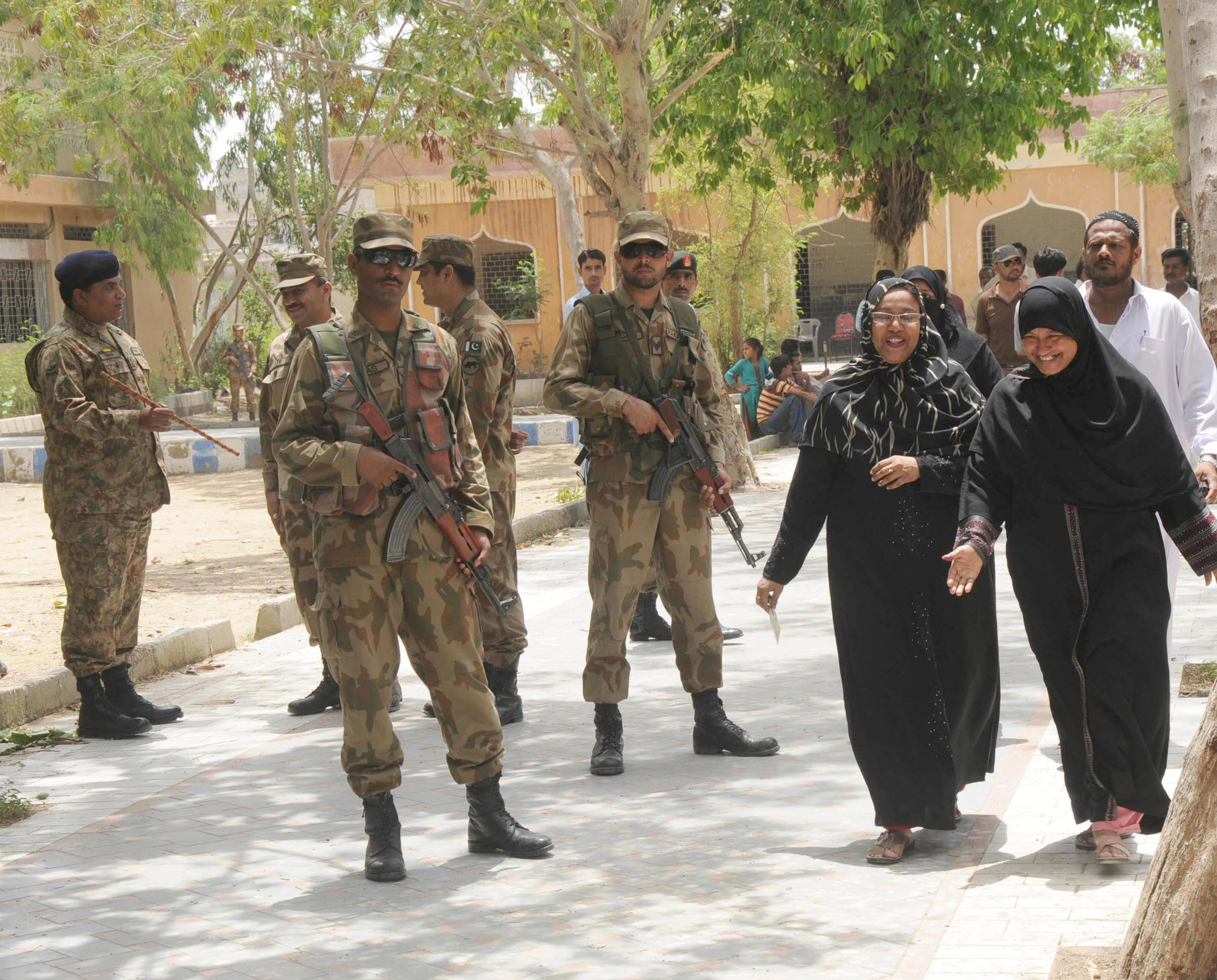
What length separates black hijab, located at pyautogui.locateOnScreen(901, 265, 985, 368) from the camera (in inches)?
195

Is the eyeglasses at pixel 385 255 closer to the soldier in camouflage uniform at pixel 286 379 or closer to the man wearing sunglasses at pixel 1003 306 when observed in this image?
the soldier in camouflage uniform at pixel 286 379

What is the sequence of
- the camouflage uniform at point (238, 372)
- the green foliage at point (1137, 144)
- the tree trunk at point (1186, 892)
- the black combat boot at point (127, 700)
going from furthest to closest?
the camouflage uniform at point (238, 372), the green foliage at point (1137, 144), the black combat boot at point (127, 700), the tree trunk at point (1186, 892)

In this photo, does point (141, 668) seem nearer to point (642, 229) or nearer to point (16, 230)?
point (642, 229)

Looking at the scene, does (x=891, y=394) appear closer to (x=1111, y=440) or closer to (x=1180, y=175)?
(x=1111, y=440)

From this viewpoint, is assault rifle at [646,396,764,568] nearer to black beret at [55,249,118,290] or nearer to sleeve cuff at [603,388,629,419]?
sleeve cuff at [603,388,629,419]

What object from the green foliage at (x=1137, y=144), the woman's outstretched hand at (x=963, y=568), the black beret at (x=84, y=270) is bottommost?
the woman's outstretched hand at (x=963, y=568)

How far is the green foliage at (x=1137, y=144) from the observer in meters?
26.0

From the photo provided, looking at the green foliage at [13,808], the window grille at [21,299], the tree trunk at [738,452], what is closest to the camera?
the green foliage at [13,808]

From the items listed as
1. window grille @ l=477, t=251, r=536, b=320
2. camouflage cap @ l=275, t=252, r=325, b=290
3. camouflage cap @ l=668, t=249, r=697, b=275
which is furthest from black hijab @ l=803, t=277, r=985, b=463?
window grille @ l=477, t=251, r=536, b=320

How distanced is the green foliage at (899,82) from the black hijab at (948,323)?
27.5 ft

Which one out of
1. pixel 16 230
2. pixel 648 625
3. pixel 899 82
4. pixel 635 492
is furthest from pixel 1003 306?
pixel 16 230

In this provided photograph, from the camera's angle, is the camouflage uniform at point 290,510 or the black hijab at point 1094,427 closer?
the black hijab at point 1094,427

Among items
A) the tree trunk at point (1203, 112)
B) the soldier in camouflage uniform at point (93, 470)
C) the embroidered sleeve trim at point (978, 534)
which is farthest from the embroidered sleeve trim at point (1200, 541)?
the soldier in camouflage uniform at point (93, 470)

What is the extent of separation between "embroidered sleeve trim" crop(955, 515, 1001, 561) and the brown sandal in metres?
0.87
